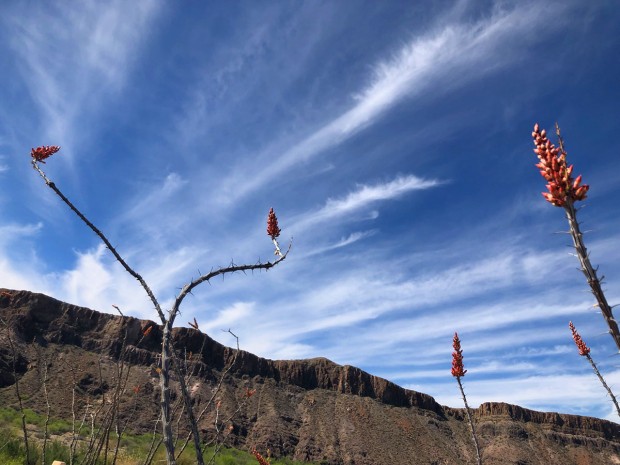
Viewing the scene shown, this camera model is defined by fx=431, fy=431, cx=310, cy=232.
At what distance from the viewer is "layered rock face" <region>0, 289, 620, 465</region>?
216ft

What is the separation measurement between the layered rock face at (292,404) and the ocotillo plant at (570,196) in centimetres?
5785

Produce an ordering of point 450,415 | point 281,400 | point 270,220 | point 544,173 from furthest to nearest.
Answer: point 450,415, point 281,400, point 270,220, point 544,173

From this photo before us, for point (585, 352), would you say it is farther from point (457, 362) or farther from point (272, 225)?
point (272, 225)

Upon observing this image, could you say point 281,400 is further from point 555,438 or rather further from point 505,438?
point 555,438

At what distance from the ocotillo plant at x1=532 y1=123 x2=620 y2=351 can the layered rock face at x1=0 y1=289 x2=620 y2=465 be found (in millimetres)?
57851

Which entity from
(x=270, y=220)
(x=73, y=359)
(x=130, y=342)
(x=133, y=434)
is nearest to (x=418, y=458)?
(x=133, y=434)

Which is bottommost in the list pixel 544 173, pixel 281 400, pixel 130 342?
pixel 544 173

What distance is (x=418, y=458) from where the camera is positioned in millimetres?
78438

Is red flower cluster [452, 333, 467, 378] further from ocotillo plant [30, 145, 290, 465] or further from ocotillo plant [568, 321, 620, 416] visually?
ocotillo plant [30, 145, 290, 465]

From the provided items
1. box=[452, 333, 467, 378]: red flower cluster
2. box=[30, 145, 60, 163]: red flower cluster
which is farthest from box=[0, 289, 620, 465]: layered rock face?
box=[30, 145, 60, 163]: red flower cluster

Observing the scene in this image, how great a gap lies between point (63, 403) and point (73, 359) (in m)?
11.7

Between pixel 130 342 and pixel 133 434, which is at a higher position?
pixel 130 342

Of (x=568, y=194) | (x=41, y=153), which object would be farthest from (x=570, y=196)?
(x=41, y=153)

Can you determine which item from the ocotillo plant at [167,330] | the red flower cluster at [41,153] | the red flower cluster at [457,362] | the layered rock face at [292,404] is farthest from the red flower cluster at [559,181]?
the layered rock face at [292,404]
